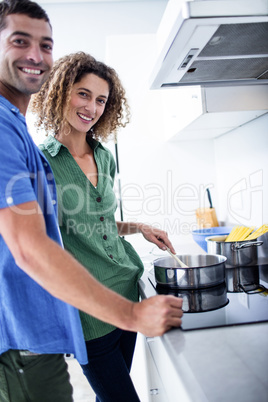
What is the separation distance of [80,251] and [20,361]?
1.22ft

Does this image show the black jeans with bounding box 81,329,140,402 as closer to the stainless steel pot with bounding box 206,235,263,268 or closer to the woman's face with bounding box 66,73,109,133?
the stainless steel pot with bounding box 206,235,263,268

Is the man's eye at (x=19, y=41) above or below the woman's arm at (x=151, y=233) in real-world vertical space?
above

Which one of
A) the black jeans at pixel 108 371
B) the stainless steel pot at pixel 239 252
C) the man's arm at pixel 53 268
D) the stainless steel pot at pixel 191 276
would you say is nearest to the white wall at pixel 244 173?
the stainless steel pot at pixel 239 252

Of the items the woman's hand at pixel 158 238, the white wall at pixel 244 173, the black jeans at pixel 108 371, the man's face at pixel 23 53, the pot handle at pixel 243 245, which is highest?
the man's face at pixel 23 53

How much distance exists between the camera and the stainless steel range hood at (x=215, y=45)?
812 mm

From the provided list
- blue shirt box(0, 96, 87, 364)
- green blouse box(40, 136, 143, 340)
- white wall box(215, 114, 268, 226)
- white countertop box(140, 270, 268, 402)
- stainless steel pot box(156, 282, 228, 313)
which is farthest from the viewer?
white wall box(215, 114, 268, 226)

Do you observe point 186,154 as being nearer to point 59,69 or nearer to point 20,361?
point 59,69

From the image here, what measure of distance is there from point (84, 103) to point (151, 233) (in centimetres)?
50

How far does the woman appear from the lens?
104cm

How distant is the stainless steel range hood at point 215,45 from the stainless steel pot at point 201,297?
2.18 feet

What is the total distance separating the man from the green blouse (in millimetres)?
193

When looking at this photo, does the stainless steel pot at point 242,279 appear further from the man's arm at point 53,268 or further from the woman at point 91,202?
the man's arm at point 53,268

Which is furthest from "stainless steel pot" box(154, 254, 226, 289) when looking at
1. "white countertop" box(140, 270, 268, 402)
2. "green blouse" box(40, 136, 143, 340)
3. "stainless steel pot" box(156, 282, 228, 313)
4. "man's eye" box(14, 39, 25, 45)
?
"man's eye" box(14, 39, 25, 45)

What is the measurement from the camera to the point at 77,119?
1.19 m
